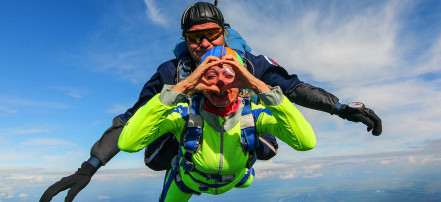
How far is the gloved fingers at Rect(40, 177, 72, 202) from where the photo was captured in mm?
2418

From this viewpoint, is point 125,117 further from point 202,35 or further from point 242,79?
point 242,79

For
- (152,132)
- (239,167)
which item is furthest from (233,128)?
(152,132)

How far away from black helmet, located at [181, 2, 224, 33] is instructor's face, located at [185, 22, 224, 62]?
0.08m

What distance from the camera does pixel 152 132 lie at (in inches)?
91.2

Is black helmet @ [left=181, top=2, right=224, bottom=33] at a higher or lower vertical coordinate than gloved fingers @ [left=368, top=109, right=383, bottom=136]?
higher

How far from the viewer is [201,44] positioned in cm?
326

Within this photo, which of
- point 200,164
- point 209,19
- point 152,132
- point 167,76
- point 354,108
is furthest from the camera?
point 209,19

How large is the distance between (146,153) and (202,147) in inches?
48.2

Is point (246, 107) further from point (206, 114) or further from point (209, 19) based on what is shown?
point (209, 19)

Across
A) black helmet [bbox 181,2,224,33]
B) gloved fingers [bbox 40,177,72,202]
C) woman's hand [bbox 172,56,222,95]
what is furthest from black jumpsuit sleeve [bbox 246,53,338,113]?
gloved fingers [bbox 40,177,72,202]

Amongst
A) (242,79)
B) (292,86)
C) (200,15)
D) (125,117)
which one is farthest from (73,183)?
(292,86)

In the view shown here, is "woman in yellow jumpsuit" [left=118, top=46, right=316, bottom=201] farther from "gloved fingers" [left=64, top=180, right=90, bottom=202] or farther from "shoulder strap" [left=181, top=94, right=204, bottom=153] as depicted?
"gloved fingers" [left=64, top=180, right=90, bottom=202]

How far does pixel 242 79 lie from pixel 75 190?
6.36 feet

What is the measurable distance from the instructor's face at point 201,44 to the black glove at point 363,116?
1.70 meters
